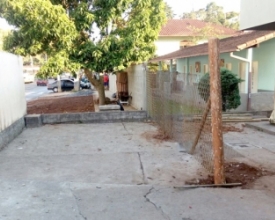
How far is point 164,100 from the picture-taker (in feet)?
26.3

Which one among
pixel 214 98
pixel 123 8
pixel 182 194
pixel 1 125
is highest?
pixel 123 8

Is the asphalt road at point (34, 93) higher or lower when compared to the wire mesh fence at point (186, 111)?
lower

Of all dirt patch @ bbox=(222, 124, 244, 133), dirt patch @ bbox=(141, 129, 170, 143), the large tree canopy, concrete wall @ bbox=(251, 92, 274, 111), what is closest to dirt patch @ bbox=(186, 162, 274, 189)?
dirt patch @ bbox=(141, 129, 170, 143)

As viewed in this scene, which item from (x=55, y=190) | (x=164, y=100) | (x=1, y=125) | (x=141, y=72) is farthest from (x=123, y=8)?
(x=55, y=190)

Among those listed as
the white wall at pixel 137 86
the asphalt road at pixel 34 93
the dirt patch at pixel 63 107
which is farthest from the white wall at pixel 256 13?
the asphalt road at pixel 34 93

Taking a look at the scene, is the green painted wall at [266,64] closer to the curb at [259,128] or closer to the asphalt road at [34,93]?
the curb at [259,128]

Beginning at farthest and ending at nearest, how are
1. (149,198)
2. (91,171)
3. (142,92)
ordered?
(142,92) < (91,171) < (149,198)

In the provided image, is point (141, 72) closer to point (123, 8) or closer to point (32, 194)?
point (123, 8)

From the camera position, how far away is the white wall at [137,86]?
35.4 ft

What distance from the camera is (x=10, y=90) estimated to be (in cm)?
823

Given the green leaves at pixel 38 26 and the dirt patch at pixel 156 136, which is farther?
the green leaves at pixel 38 26

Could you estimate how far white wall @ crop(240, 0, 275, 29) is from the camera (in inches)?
172

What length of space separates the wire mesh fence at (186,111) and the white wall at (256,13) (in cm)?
126

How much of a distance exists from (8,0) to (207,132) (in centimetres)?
777
